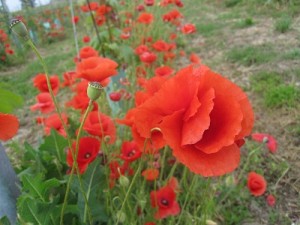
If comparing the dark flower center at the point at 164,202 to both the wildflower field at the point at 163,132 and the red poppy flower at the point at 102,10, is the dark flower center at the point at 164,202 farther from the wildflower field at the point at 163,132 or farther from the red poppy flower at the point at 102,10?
the red poppy flower at the point at 102,10

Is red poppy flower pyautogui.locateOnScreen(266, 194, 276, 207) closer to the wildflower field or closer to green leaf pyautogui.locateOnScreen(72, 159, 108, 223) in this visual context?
the wildflower field

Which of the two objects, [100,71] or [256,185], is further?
[256,185]

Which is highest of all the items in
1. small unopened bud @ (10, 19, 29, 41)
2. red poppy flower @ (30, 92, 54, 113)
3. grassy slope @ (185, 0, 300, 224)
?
small unopened bud @ (10, 19, 29, 41)

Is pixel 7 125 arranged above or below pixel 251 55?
above

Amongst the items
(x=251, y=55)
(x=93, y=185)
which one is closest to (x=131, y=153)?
(x=93, y=185)

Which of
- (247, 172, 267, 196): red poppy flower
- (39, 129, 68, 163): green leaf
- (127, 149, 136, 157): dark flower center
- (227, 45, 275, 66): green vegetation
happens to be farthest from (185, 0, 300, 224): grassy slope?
(39, 129, 68, 163): green leaf

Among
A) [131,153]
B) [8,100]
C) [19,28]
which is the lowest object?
[131,153]

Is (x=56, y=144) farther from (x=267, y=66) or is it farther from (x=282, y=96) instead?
(x=267, y=66)

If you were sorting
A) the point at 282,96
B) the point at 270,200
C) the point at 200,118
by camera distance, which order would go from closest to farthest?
the point at 200,118 < the point at 270,200 < the point at 282,96
